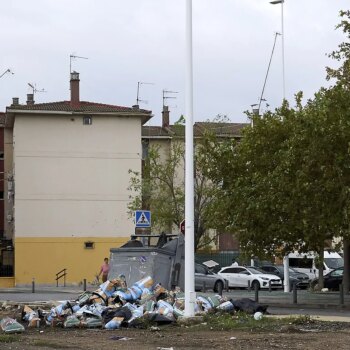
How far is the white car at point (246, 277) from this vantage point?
151ft

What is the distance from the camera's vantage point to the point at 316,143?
1002 inches

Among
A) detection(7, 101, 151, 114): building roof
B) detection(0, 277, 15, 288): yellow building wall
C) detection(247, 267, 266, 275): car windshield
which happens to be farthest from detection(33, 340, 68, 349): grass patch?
detection(7, 101, 151, 114): building roof

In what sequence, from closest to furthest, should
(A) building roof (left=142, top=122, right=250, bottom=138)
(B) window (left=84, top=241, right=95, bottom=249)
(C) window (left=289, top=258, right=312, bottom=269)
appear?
(C) window (left=289, top=258, right=312, bottom=269)
(A) building roof (left=142, top=122, right=250, bottom=138)
(B) window (left=84, top=241, right=95, bottom=249)

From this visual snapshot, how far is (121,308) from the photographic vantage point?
17547 mm

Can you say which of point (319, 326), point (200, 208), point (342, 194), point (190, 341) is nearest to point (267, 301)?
point (342, 194)

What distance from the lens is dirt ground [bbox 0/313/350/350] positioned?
13.6m

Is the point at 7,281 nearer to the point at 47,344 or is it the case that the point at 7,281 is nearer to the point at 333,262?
the point at 333,262

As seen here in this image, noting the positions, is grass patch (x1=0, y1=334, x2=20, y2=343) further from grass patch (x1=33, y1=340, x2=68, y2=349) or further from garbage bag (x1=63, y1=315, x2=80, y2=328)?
garbage bag (x1=63, y1=315, x2=80, y2=328)

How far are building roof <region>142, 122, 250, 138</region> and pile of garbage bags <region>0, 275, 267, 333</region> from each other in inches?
1132

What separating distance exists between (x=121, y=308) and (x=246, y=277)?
98.7 ft

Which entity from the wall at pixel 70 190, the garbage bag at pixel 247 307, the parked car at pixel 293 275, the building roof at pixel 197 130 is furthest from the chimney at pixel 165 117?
the garbage bag at pixel 247 307

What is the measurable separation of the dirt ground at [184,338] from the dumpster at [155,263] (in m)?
5.25

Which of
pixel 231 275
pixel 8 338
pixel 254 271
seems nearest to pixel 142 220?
pixel 8 338

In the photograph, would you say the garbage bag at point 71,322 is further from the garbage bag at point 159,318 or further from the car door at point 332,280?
the car door at point 332,280
